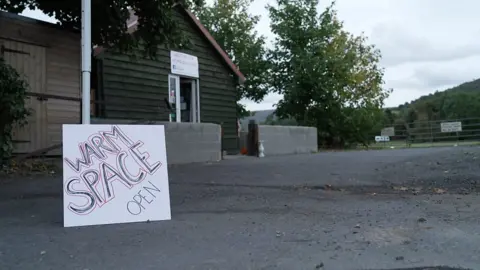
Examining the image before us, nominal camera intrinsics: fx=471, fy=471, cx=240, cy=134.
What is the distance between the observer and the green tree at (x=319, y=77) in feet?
84.6

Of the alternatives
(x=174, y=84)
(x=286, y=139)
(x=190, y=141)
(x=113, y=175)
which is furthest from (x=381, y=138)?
(x=113, y=175)

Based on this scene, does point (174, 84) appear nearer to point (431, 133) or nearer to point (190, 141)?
point (190, 141)

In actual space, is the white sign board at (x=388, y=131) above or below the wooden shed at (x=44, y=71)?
below

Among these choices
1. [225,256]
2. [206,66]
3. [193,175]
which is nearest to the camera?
[225,256]

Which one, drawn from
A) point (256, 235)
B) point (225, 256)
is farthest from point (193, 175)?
point (225, 256)

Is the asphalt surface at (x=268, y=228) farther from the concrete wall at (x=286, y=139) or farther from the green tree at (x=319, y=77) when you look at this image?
the green tree at (x=319, y=77)

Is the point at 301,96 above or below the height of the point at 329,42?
below

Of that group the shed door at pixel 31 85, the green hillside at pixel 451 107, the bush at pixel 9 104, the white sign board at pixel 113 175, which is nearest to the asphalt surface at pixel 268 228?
the white sign board at pixel 113 175

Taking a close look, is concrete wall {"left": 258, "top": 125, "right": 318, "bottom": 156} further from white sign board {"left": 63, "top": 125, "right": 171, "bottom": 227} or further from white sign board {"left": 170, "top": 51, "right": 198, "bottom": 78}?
white sign board {"left": 63, "top": 125, "right": 171, "bottom": 227}

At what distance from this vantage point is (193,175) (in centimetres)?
957

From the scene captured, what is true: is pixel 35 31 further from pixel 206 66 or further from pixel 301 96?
pixel 301 96

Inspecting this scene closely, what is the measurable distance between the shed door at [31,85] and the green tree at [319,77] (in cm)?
1676

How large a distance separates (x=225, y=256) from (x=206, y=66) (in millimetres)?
13702

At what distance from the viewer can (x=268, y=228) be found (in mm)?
5426
